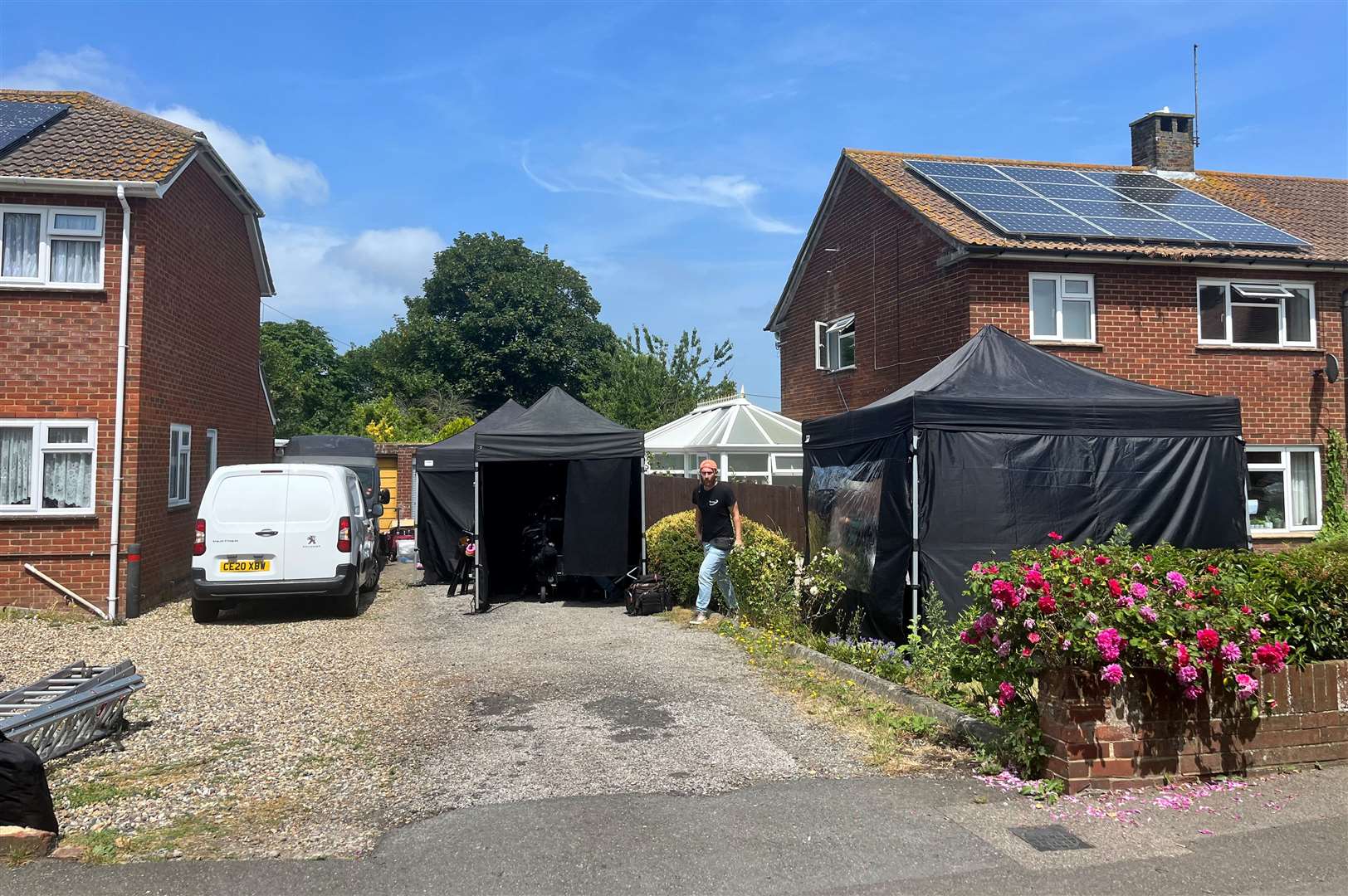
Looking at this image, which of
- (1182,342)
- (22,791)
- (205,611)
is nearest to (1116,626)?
(22,791)

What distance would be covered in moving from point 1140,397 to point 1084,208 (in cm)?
833

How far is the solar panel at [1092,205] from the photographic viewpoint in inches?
606

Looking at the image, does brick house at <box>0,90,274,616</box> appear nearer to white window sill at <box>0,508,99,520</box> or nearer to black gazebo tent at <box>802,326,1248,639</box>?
white window sill at <box>0,508,99,520</box>

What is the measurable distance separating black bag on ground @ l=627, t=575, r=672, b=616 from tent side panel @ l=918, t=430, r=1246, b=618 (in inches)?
172

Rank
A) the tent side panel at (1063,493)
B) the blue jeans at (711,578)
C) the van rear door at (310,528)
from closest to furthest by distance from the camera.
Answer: the tent side panel at (1063,493)
the blue jeans at (711,578)
the van rear door at (310,528)

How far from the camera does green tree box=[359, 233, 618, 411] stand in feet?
146

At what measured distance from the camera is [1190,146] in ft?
66.6

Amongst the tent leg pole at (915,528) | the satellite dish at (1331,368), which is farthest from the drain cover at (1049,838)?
the satellite dish at (1331,368)

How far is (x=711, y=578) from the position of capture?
10789 mm

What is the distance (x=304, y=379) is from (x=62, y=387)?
39.6m

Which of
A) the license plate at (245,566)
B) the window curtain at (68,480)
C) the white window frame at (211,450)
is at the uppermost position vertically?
the white window frame at (211,450)

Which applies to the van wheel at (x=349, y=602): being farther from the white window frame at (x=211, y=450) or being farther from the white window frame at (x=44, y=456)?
the white window frame at (x=211, y=450)

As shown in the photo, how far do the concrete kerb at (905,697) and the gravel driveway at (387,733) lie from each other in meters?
0.57

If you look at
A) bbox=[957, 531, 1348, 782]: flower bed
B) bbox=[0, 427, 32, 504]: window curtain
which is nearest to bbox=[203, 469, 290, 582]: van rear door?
bbox=[0, 427, 32, 504]: window curtain
